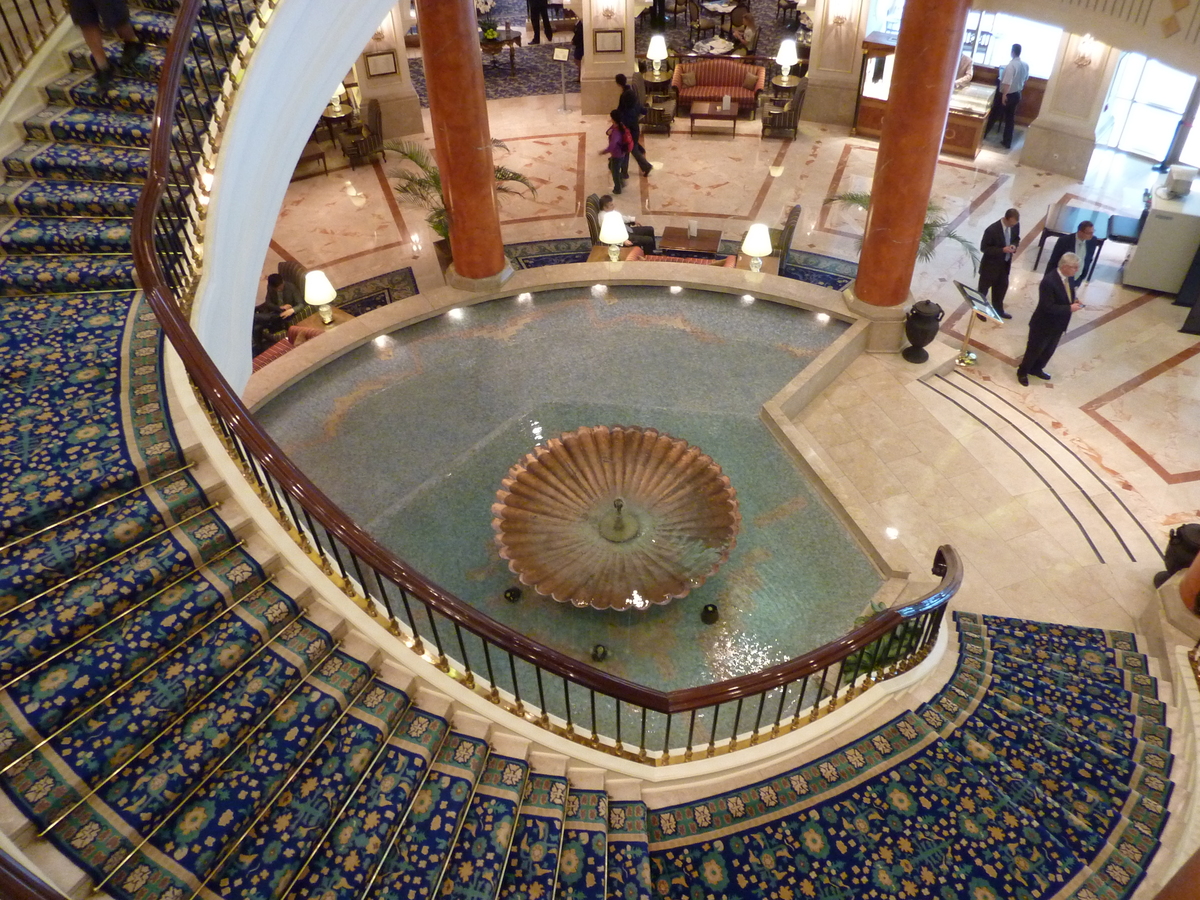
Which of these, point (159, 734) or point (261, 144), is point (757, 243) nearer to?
point (261, 144)

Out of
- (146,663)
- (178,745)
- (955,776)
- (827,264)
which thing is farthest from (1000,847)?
(827,264)

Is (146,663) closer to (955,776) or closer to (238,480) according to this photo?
(238,480)

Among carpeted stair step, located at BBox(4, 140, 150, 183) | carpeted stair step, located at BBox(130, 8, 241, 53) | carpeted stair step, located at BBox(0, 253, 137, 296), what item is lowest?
carpeted stair step, located at BBox(0, 253, 137, 296)

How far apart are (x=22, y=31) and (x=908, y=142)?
6.36m

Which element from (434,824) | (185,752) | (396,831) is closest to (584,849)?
(434,824)

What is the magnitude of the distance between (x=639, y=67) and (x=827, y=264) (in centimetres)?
603

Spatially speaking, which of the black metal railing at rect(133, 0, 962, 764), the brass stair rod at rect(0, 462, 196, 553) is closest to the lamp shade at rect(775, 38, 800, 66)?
the black metal railing at rect(133, 0, 962, 764)

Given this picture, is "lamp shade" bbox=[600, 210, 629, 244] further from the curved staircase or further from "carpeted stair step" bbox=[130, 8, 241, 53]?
the curved staircase

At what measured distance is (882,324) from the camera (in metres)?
7.61

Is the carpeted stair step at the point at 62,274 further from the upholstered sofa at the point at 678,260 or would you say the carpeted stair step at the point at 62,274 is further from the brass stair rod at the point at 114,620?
the upholstered sofa at the point at 678,260

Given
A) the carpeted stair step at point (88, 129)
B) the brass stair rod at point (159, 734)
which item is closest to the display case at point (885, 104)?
the carpeted stair step at point (88, 129)

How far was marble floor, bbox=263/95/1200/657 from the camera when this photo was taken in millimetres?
6039

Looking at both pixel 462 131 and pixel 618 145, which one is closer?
pixel 462 131

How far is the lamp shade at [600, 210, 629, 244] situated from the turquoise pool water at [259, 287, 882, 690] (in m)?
0.48
